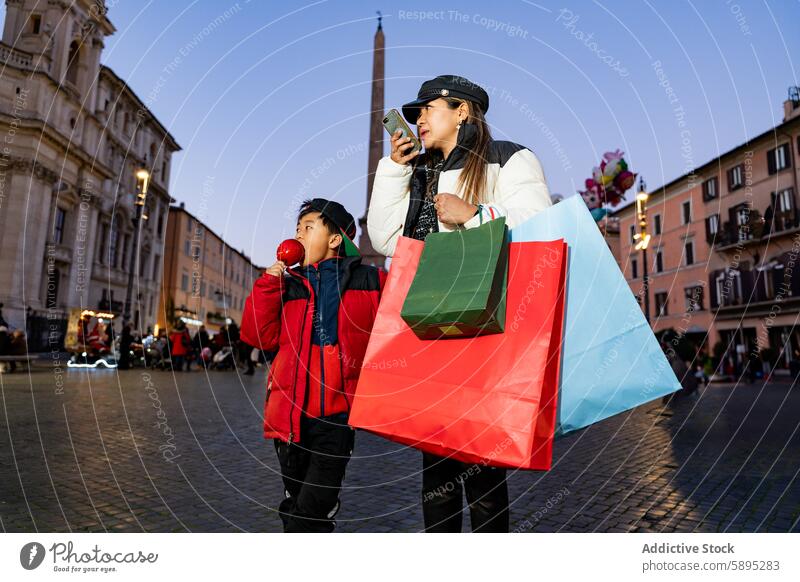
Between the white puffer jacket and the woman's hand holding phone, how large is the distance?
24 millimetres

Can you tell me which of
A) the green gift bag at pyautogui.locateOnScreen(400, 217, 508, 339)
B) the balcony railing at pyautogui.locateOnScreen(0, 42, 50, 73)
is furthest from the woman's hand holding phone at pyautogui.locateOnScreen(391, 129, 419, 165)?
the balcony railing at pyautogui.locateOnScreen(0, 42, 50, 73)

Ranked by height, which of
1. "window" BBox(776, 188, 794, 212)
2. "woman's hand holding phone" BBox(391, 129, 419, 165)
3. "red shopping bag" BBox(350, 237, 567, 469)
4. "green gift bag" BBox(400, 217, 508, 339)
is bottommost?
"red shopping bag" BBox(350, 237, 567, 469)

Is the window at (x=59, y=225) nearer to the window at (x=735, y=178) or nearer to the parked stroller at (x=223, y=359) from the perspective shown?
the parked stroller at (x=223, y=359)

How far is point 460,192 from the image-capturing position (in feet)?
6.41

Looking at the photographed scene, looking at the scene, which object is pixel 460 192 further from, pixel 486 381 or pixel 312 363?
pixel 312 363

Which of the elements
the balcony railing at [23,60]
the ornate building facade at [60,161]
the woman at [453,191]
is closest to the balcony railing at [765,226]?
the woman at [453,191]

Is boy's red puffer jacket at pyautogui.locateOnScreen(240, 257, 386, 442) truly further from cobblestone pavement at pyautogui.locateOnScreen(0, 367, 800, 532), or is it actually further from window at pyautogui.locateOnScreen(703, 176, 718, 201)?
window at pyautogui.locateOnScreen(703, 176, 718, 201)

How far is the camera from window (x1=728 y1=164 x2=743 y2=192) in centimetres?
3406

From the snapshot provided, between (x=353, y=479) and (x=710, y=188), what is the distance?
40.7 m

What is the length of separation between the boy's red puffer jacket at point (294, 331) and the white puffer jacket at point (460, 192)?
31 cm

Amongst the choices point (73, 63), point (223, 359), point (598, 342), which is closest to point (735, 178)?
point (223, 359)

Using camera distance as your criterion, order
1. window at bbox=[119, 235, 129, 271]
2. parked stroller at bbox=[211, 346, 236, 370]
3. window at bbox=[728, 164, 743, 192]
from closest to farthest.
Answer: parked stroller at bbox=[211, 346, 236, 370] → window at bbox=[728, 164, 743, 192] → window at bbox=[119, 235, 129, 271]

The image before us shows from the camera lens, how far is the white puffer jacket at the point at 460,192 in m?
1.80
